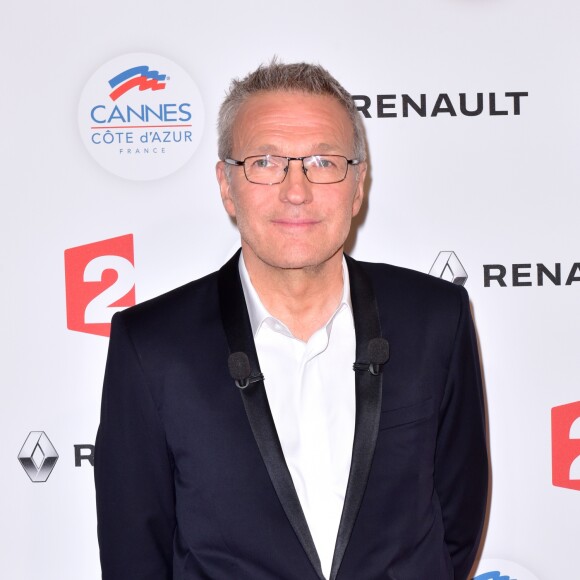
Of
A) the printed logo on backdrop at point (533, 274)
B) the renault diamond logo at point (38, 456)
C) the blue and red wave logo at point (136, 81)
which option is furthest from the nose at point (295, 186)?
the renault diamond logo at point (38, 456)

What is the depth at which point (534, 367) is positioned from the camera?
238 cm

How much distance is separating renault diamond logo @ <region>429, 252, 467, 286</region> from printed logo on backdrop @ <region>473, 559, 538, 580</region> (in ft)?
3.01

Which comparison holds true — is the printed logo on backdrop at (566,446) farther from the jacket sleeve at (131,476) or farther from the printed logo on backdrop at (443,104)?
the jacket sleeve at (131,476)

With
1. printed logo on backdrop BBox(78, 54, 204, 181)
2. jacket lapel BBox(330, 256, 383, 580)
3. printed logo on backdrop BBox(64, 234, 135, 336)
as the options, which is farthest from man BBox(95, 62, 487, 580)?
printed logo on backdrop BBox(64, 234, 135, 336)

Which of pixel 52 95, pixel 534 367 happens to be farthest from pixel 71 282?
A: pixel 534 367

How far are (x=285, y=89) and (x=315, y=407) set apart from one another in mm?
747

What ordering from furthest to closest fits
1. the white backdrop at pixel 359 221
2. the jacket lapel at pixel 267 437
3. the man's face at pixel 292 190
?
the white backdrop at pixel 359 221 < the man's face at pixel 292 190 < the jacket lapel at pixel 267 437

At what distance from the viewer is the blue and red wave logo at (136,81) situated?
2295 mm

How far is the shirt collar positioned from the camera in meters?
1.77

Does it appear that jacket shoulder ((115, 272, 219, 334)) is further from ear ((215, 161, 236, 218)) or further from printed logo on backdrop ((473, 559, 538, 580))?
printed logo on backdrop ((473, 559, 538, 580))

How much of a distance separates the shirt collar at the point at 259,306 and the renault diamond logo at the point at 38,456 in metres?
0.97

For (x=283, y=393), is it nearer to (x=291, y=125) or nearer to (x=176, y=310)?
(x=176, y=310)

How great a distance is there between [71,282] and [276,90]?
3.11ft

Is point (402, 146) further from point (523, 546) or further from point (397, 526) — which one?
point (523, 546)
